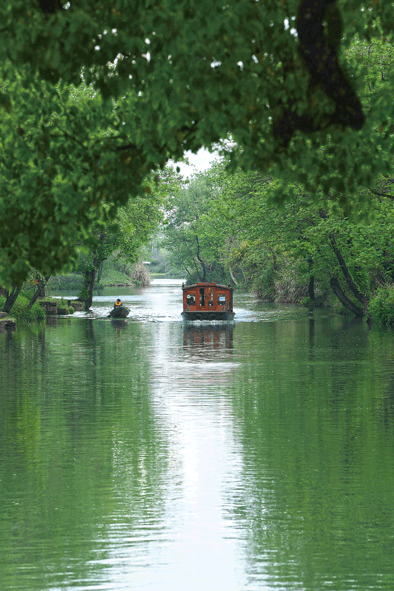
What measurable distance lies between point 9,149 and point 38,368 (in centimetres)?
1747

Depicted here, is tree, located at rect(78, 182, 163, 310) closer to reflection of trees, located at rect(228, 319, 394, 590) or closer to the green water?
the green water

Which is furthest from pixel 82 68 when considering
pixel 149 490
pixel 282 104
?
pixel 149 490

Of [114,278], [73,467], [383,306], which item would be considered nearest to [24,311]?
[383,306]

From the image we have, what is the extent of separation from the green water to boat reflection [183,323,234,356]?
7.51 meters

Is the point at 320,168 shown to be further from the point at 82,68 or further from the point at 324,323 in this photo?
the point at 324,323

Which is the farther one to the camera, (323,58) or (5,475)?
(5,475)

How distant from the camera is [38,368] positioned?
23797 millimetres

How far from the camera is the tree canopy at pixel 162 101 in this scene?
20.1ft

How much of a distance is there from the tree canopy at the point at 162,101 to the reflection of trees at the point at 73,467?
2883mm

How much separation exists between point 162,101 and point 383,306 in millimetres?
38752

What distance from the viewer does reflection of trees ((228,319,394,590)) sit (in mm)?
7719

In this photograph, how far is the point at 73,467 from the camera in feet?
37.7

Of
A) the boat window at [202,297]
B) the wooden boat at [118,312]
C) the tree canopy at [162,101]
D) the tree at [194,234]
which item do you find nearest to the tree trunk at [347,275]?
the boat window at [202,297]

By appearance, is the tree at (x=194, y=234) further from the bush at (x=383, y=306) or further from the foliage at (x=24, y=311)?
the bush at (x=383, y=306)
